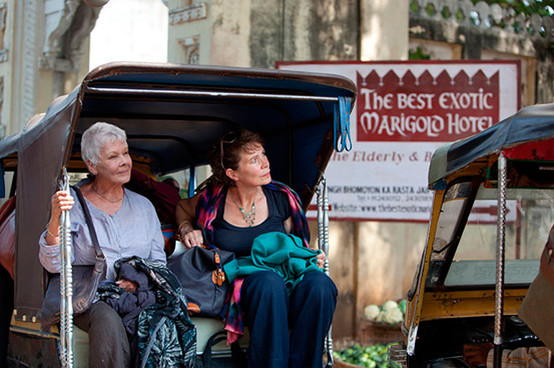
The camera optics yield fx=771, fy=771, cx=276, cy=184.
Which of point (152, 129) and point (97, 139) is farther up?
point (152, 129)

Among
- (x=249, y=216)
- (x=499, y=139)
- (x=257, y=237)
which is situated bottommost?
(x=257, y=237)

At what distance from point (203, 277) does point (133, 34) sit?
15522mm

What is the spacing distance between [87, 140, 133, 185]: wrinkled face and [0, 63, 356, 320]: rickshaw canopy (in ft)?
0.77

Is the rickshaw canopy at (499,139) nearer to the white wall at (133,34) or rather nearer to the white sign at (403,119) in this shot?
the white sign at (403,119)

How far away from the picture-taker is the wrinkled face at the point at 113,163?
176 inches

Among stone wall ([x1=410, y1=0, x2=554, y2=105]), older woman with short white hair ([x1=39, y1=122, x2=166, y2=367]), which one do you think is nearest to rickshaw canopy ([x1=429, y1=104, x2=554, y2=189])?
older woman with short white hair ([x1=39, y1=122, x2=166, y2=367])

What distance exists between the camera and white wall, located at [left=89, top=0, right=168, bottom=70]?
18.5m

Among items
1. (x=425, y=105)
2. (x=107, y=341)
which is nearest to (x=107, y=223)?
→ (x=107, y=341)

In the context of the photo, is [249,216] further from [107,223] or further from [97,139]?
[97,139]

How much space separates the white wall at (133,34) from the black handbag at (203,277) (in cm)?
1457

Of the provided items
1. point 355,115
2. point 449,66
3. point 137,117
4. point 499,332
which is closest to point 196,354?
point 499,332

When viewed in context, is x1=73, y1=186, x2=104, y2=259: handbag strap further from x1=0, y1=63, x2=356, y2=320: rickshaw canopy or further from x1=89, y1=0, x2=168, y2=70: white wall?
x1=89, y1=0, x2=168, y2=70: white wall

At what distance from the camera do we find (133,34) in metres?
19.0

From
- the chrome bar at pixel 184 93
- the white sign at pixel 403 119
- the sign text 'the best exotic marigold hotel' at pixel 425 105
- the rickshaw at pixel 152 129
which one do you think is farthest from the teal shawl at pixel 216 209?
the sign text 'the best exotic marigold hotel' at pixel 425 105
